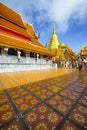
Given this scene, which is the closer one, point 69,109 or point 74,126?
point 74,126

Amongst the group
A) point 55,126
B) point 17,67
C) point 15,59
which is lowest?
point 55,126

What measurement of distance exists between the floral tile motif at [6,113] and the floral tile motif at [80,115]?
1322 mm

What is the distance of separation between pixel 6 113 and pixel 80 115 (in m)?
1.66

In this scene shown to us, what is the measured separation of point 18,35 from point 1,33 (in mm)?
2057

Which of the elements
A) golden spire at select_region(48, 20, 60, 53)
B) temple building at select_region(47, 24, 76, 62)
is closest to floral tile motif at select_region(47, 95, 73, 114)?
temple building at select_region(47, 24, 76, 62)

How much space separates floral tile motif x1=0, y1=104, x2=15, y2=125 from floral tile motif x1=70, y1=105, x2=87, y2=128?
132 centimetres

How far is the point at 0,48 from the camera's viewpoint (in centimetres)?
866

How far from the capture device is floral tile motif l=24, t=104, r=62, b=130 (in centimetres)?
168

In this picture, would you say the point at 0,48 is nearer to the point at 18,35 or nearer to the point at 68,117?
the point at 18,35

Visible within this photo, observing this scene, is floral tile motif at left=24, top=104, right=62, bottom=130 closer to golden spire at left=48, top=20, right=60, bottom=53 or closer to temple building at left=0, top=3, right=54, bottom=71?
temple building at left=0, top=3, right=54, bottom=71

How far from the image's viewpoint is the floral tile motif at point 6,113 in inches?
74.5

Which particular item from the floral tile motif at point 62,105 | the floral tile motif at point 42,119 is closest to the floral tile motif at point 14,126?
the floral tile motif at point 42,119

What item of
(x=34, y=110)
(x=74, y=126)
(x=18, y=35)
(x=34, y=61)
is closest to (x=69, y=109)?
(x=74, y=126)

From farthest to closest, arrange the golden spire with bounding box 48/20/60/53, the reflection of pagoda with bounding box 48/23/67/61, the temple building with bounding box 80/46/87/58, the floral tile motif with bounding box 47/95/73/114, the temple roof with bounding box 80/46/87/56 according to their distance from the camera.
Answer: the golden spire with bounding box 48/20/60/53
the temple roof with bounding box 80/46/87/56
the temple building with bounding box 80/46/87/58
the reflection of pagoda with bounding box 48/23/67/61
the floral tile motif with bounding box 47/95/73/114
